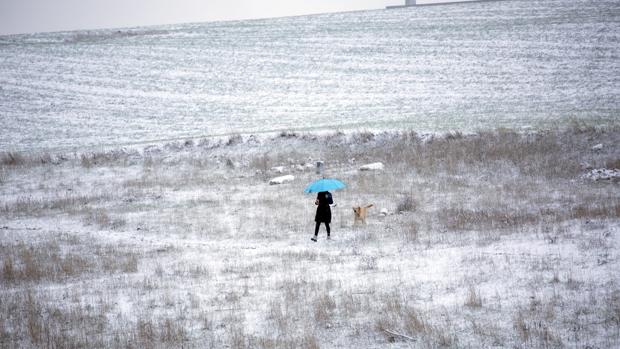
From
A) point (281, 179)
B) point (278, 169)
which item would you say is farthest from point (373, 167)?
point (278, 169)

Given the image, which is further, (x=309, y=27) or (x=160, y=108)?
(x=309, y=27)

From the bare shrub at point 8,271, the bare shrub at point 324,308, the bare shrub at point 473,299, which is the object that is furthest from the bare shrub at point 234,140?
the bare shrub at point 473,299

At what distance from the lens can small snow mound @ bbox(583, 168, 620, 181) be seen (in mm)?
17922

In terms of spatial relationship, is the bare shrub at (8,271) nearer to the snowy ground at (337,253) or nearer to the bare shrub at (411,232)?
the snowy ground at (337,253)

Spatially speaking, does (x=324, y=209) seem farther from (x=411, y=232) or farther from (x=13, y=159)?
(x=13, y=159)

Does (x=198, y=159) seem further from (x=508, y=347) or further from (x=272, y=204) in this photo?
(x=508, y=347)

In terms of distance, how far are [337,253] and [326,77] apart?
1236 inches

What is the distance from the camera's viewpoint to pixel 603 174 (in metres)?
18.2

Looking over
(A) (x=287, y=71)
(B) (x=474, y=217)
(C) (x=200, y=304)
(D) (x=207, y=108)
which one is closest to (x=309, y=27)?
(A) (x=287, y=71)

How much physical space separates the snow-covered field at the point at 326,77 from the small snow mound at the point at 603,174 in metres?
7.11

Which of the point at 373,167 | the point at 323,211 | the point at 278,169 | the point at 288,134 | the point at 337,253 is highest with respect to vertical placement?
the point at 288,134

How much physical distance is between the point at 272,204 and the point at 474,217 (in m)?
6.38

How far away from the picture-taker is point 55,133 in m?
35.2

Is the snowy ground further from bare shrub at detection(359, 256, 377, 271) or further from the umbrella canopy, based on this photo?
the umbrella canopy
